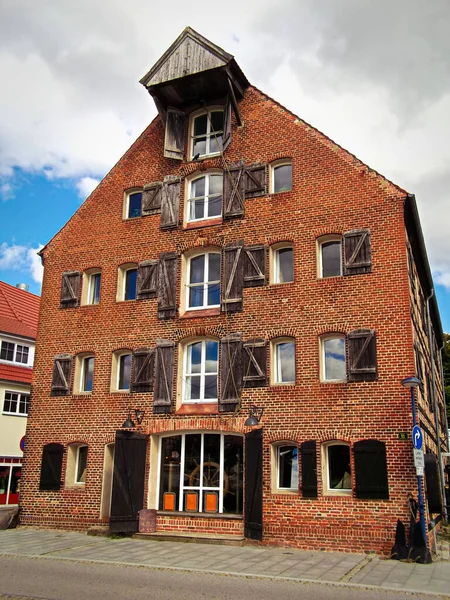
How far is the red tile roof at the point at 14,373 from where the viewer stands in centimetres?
2868

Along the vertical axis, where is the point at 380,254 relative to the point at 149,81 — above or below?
below

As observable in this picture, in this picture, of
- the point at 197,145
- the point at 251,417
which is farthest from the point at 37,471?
the point at 197,145

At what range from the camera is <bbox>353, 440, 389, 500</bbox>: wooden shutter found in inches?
590

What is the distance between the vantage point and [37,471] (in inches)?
772

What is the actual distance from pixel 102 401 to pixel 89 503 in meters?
3.14

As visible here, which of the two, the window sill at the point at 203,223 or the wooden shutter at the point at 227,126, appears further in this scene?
the wooden shutter at the point at 227,126

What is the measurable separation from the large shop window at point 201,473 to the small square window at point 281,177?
7868mm

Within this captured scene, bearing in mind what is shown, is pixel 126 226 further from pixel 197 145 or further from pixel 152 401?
pixel 152 401

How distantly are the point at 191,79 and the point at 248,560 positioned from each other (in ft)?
49.1

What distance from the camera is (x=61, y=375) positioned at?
2020 centimetres

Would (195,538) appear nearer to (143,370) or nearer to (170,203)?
(143,370)

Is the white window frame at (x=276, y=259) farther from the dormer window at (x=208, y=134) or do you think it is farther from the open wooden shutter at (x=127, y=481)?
the open wooden shutter at (x=127, y=481)

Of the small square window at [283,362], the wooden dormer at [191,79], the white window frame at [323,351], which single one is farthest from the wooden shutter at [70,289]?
the white window frame at [323,351]

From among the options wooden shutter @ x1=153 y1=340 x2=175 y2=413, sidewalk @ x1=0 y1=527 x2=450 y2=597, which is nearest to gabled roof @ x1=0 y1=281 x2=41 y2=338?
wooden shutter @ x1=153 y1=340 x2=175 y2=413
